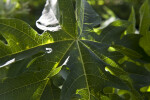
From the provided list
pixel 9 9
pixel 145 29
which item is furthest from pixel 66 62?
pixel 9 9

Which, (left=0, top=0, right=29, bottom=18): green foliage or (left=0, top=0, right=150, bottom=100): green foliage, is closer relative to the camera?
(left=0, top=0, right=150, bottom=100): green foliage

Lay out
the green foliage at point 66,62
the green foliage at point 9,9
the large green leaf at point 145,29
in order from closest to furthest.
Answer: the green foliage at point 66,62 → the large green leaf at point 145,29 → the green foliage at point 9,9

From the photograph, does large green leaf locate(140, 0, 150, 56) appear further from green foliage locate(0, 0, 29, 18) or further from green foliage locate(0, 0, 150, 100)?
green foliage locate(0, 0, 29, 18)

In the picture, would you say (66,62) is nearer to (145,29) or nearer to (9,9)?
(145,29)

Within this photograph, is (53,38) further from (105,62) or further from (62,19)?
(105,62)

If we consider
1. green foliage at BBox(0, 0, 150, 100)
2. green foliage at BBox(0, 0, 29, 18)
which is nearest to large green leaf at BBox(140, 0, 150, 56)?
green foliage at BBox(0, 0, 150, 100)

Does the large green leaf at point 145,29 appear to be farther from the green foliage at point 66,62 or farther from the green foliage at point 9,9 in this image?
the green foliage at point 9,9

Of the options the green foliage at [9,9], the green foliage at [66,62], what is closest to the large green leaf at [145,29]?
the green foliage at [66,62]

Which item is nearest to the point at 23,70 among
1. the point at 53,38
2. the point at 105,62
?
the point at 53,38
